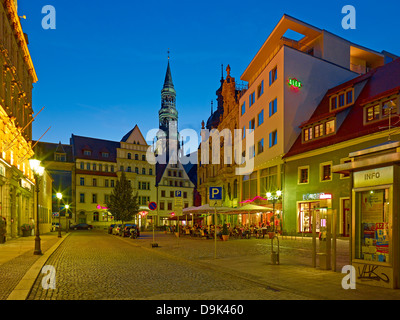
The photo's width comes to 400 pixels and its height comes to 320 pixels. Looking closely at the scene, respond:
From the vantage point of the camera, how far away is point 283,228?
34875 millimetres

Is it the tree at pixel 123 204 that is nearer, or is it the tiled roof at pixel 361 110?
the tiled roof at pixel 361 110

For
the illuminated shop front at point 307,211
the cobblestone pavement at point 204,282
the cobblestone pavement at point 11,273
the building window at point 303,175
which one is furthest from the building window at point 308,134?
the cobblestone pavement at point 11,273

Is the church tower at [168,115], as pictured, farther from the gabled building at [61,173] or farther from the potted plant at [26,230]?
the potted plant at [26,230]

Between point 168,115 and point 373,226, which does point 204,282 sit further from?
point 168,115

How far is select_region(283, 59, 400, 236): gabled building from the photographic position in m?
26.4

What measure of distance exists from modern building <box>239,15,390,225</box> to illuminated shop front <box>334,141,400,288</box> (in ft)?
70.9

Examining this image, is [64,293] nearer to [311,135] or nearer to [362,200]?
[362,200]

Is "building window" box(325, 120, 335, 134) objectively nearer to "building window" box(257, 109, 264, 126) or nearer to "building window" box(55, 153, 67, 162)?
"building window" box(257, 109, 264, 126)

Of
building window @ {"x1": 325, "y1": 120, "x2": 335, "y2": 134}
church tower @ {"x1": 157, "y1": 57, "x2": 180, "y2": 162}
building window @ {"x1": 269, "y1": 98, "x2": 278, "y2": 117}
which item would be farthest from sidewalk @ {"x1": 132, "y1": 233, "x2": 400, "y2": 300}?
church tower @ {"x1": 157, "y1": 57, "x2": 180, "y2": 162}

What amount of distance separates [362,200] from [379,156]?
156cm

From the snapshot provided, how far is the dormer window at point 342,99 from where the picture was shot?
30.7 m

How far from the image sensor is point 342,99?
31672 millimetres
